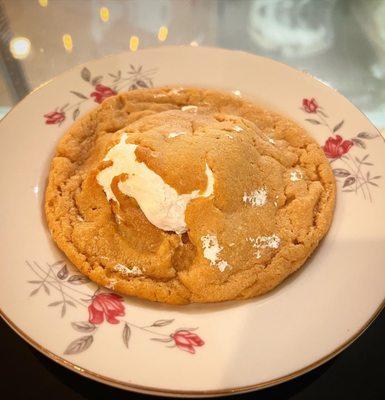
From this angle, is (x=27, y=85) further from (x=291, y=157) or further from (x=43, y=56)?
(x=291, y=157)

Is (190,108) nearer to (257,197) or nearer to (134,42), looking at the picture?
(257,197)

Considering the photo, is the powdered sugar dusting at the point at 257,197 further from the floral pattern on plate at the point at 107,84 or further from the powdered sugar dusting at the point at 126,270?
the floral pattern on plate at the point at 107,84

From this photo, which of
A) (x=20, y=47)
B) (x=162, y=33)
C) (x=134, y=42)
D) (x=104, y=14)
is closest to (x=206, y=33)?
(x=162, y=33)

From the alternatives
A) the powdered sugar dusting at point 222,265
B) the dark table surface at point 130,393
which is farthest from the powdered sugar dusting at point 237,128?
the dark table surface at point 130,393

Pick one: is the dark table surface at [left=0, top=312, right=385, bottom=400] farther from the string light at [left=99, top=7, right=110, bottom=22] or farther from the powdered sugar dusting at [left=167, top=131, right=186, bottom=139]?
the string light at [left=99, top=7, right=110, bottom=22]

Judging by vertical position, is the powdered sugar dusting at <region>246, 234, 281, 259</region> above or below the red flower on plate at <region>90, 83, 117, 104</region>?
below

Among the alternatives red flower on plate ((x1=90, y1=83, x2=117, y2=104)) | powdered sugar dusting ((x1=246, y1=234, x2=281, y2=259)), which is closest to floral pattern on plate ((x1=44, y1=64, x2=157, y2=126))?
red flower on plate ((x1=90, y1=83, x2=117, y2=104))
